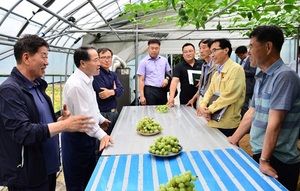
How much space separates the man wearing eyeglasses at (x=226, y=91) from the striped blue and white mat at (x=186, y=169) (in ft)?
1.80

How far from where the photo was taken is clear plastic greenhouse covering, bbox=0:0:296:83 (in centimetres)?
309

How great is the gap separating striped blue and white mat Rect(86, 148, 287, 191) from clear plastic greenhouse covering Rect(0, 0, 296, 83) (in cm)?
154

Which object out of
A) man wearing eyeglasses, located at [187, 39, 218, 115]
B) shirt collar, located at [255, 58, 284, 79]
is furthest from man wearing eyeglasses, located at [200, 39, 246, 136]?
shirt collar, located at [255, 58, 284, 79]

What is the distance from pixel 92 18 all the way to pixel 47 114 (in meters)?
4.14

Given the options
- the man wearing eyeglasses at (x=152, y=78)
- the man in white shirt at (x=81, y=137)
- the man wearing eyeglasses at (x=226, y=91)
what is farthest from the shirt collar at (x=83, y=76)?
the man wearing eyeglasses at (x=152, y=78)

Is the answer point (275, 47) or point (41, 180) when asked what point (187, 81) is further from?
point (41, 180)

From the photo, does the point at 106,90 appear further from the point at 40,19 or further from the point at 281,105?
the point at 40,19

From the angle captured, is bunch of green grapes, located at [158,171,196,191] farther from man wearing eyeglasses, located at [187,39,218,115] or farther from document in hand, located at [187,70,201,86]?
document in hand, located at [187,70,201,86]

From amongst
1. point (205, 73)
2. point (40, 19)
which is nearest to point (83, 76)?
point (205, 73)

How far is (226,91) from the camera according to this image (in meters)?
2.13

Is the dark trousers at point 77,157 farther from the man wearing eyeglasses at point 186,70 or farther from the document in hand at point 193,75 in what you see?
the document in hand at point 193,75

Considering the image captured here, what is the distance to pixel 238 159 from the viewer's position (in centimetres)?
153

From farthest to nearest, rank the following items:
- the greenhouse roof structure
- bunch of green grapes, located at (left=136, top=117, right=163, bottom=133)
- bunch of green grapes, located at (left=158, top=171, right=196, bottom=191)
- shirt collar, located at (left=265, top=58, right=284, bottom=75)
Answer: the greenhouse roof structure
bunch of green grapes, located at (left=136, top=117, right=163, bottom=133)
shirt collar, located at (left=265, top=58, right=284, bottom=75)
bunch of green grapes, located at (left=158, top=171, right=196, bottom=191)

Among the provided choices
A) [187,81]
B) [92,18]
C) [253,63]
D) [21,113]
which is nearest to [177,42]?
[92,18]
